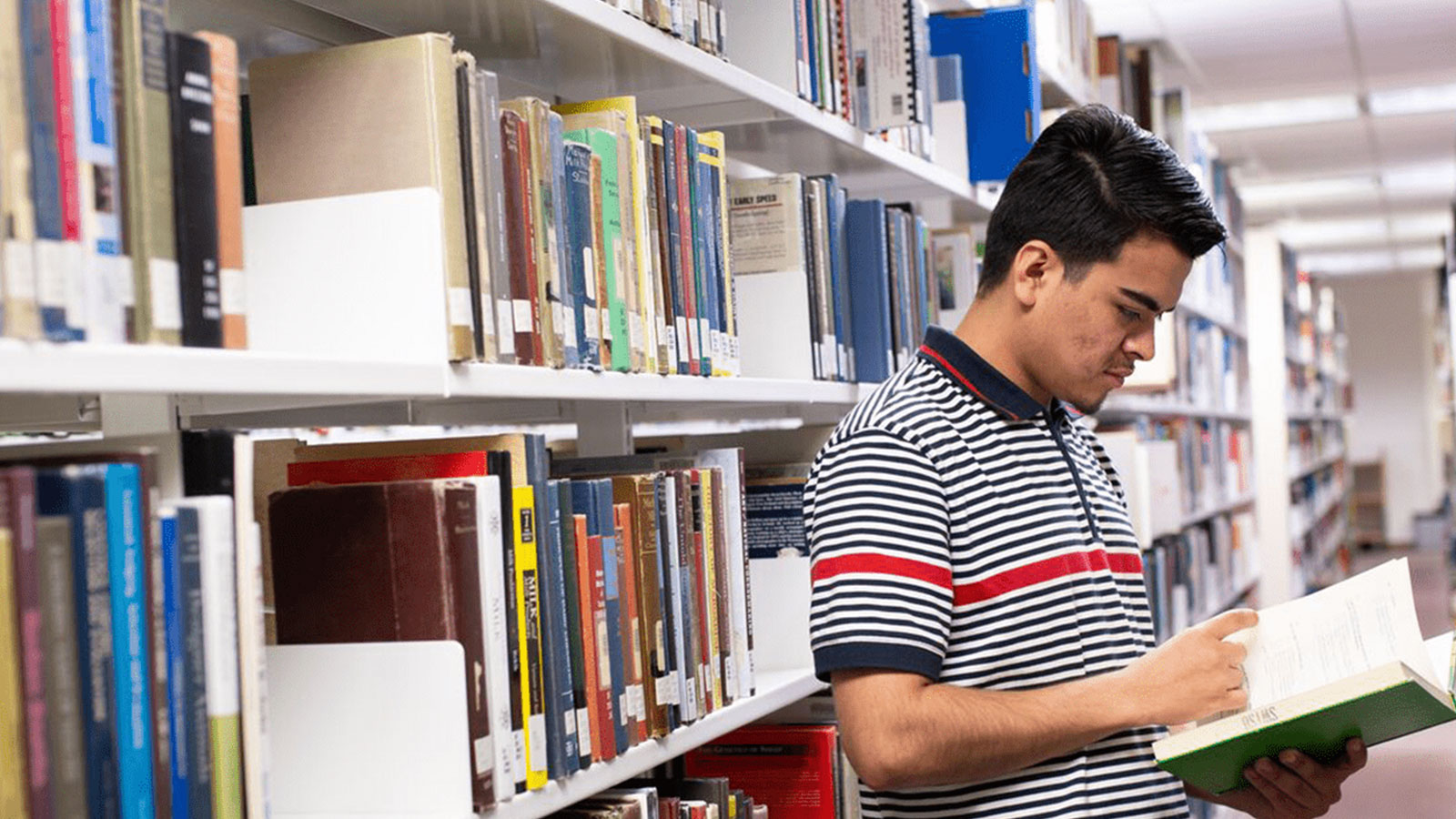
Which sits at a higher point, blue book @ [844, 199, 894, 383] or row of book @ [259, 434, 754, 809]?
blue book @ [844, 199, 894, 383]

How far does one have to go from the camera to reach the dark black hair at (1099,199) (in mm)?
1564

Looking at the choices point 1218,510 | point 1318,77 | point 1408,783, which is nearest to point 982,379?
point 1408,783

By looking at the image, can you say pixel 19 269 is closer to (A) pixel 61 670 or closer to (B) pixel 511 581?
(A) pixel 61 670

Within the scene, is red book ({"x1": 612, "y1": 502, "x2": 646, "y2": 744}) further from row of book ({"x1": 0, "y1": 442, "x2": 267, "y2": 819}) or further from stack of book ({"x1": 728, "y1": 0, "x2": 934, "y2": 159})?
stack of book ({"x1": 728, "y1": 0, "x2": 934, "y2": 159})

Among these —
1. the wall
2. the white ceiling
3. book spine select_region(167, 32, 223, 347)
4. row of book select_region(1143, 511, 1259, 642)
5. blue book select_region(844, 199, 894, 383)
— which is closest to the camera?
book spine select_region(167, 32, 223, 347)

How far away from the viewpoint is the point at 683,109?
2.02 meters

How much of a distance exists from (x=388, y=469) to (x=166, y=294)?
0.39 meters

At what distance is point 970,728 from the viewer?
137 cm

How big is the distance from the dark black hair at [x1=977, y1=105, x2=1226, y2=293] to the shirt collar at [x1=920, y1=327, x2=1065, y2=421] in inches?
4.4

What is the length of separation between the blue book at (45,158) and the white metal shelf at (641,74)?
585mm

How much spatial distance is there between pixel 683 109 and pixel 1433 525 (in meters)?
15.0

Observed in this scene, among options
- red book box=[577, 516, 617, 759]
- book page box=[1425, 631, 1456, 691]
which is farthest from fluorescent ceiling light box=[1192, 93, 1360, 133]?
red book box=[577, 516, 617, 759]

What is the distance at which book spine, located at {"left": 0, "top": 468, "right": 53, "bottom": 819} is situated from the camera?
2.81 ft

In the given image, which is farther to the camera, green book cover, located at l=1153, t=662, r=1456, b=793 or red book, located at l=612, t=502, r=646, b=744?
red book, located at l=612, t=502, r=646, b=744
